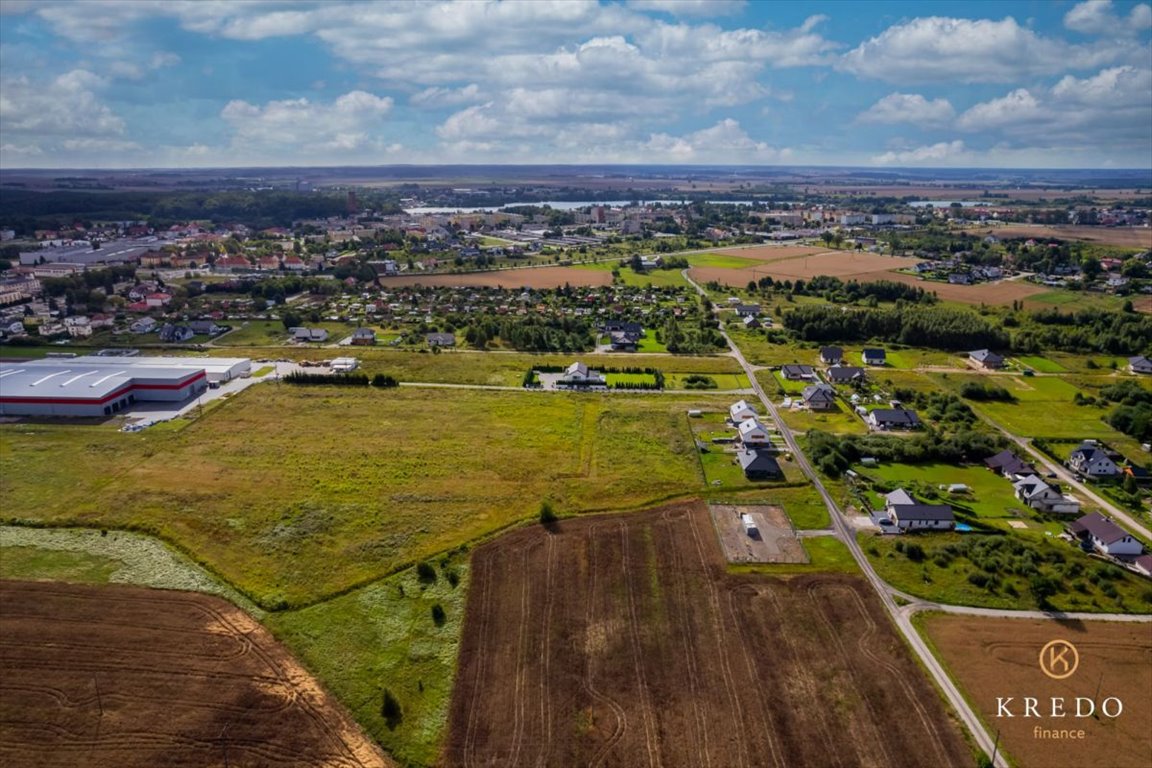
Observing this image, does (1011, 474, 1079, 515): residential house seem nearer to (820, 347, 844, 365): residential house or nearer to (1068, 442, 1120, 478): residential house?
(1068, 442, 1120, 478): residential house

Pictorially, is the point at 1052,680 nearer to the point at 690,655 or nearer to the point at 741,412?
the point at 690,655

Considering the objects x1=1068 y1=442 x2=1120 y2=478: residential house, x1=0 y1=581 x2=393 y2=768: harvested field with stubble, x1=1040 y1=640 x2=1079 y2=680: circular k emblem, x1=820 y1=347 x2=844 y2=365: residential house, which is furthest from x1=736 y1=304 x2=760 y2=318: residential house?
x1=0 y1=581 x2=393 y2=768: harvested field with stubble

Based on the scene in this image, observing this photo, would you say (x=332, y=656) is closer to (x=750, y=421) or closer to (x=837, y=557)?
(x=837, y=557)

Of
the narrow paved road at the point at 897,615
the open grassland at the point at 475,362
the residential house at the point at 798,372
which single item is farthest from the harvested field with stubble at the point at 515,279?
the narrow paved road at the point at 897,615

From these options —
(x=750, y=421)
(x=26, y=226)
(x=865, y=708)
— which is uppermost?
(x=26, y=226)

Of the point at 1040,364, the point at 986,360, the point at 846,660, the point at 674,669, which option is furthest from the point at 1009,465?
the point at 1040,364

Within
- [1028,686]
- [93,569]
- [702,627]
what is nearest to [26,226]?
[93,569]

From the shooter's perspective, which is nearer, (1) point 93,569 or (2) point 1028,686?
(2) point 1028,686
